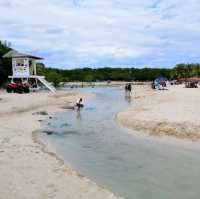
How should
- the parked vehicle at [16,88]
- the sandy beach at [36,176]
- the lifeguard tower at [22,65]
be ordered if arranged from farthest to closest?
the lifeguard tower at [22,65] < the parked vehicle at [16,88] < the sandy beach at [36,176]

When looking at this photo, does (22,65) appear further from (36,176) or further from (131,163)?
(36,176)

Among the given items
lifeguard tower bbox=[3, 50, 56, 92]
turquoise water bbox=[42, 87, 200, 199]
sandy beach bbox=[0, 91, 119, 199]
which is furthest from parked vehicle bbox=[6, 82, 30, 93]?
sandy beach bbox=[0, 91, 119, 199]

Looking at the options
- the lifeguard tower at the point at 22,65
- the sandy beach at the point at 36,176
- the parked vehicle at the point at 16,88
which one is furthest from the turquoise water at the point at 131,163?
the lifeguard tower at the point at 22,65

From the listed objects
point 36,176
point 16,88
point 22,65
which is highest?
point 22,65

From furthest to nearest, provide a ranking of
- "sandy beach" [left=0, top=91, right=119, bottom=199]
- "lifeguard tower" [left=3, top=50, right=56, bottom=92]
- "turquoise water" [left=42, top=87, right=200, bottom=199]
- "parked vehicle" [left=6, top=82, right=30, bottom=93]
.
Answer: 1. "lifeguard tower" [left=3, top=50, right=56, bottom=92]
2. "parked vehicle" [left=6, top=82, right=30, bottom=93]
3. "turquoise water" [left=42, top=87, right=200, bottom=199]
4. "sandy beach" [left=0, top=91, right=119, bottom=199]

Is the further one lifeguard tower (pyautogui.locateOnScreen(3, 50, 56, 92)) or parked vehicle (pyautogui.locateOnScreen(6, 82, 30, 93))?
lifeguard tower (pyautogui.locateOnScreen(3, 50, 56, 92))

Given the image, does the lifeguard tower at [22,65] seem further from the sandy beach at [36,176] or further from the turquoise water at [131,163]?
the sandy beach at [36,176]

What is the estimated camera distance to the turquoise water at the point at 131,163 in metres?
11.5

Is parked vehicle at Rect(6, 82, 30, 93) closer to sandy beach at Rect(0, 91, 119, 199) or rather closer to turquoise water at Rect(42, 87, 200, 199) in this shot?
turquoise water at Rect(42, 87, 200, 199)

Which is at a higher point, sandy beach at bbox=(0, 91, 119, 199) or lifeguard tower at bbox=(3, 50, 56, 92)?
lifeguard tower at bbox=(3, 50, 56, 92)

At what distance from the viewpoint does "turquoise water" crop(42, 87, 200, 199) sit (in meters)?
11.5

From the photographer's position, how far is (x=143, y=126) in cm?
2300

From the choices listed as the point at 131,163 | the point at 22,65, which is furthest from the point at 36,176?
the point at 22,65

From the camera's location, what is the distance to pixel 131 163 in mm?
14969
